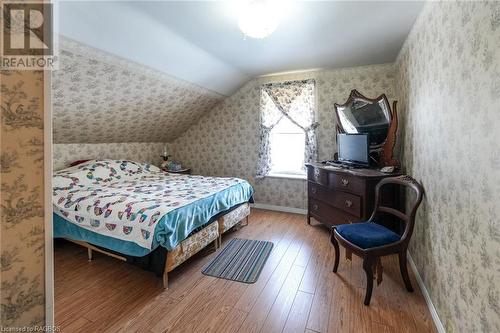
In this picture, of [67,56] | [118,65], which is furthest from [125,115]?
[67,56]

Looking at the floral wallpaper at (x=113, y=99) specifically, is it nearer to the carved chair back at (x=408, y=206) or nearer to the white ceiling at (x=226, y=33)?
the white ceiling at (x=226, y=33)

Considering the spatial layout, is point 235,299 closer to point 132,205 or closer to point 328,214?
point 132,205

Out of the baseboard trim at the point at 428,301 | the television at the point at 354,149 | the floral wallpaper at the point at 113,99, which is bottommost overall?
the baseboard trim at the point at 428,301

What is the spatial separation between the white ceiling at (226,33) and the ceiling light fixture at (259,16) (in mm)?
147

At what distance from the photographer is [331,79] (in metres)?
3.80

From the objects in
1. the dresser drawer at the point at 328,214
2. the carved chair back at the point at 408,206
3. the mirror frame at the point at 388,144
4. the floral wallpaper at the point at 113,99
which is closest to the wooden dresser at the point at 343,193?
the dresser drawer at the point at 328,214

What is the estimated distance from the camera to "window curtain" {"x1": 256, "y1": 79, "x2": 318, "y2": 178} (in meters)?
3.93

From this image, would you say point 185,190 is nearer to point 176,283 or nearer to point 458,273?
point 176,283

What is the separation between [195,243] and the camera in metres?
2.42

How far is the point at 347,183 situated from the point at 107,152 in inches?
141

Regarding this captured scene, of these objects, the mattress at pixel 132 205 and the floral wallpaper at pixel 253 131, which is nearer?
the mattress at pixel 132 205

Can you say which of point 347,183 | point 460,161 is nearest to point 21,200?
point 460,161

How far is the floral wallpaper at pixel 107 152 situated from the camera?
3389 millimetres

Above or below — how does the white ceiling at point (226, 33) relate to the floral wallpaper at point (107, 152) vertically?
above
